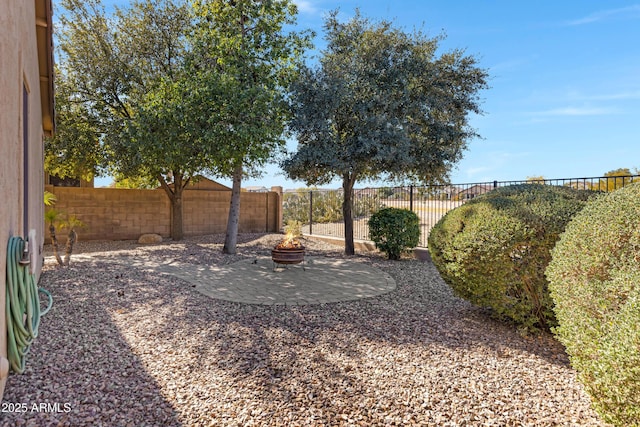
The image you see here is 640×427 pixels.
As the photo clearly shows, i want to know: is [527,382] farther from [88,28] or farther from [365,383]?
[88,28]

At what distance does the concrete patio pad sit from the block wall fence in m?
5.53

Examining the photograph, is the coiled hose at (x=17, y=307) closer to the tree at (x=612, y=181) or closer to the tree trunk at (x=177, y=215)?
the tree at (x=612, y=181)

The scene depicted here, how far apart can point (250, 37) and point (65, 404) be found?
31.8 feet

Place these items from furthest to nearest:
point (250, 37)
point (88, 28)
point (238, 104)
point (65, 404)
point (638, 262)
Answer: point (88, 28)
point (250, 37)
point (238, 104)
point (65, 404)
point (638, 262)

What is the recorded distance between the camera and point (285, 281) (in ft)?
22.7

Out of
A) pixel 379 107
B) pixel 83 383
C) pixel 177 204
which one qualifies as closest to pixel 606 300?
pixel 83 383

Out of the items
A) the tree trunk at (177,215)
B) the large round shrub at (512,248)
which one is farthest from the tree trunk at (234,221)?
the large round shrub at (512,248)

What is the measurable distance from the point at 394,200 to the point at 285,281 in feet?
18.6

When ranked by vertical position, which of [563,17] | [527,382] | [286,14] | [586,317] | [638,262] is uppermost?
→ [286,14]

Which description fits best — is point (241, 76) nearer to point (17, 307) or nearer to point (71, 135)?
point (71, 135)

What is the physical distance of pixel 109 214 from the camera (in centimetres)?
1255

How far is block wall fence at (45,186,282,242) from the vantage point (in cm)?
1207

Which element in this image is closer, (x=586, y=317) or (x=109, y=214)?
(x=586, y=317)

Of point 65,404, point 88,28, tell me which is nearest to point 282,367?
point 65,404
